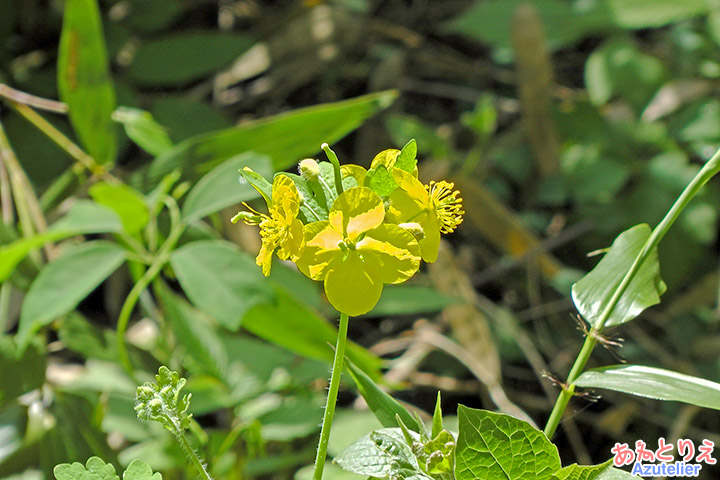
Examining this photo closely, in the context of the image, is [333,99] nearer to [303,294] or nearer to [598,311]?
[303,294]

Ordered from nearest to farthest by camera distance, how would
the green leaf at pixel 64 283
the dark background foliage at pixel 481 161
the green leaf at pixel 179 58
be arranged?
the green leaf at pixel 64 283 → the dark background foliage at pixel 481 161 → the green leaf at pixel 179 58

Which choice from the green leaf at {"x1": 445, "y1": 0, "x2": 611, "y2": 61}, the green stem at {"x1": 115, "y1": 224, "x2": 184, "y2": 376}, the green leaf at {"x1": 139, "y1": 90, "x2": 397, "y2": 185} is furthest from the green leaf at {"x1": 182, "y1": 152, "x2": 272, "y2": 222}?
the green leaf at {"x1": 445, "y1": 0, "x2": 611, "y2": 61}

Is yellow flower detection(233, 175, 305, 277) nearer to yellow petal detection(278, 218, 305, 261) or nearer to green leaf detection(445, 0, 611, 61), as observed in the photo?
yellow petal detection(278, 218, 305, 261)

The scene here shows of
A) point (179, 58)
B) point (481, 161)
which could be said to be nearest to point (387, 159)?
point (179, 58)

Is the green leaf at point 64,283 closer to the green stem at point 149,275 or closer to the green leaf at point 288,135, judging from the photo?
the green stem at point 149,275

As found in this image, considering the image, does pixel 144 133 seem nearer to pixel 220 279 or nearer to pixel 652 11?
pixel 220 279

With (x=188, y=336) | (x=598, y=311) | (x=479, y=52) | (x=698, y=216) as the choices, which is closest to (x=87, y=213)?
(x=188, y=336)

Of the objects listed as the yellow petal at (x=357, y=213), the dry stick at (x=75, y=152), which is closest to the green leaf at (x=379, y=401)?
the yellow petal at (x=357, y=213)

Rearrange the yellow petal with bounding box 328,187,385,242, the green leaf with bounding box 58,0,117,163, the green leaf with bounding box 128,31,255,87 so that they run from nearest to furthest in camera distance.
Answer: the yellow petal with bounding box 328,187,385,242 → the green leaf with bounding box 58,0,117,163 → the green leaf with bounding box 128,31,255,87

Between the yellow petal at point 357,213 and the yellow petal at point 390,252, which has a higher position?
the yellow petal at point 357,213
